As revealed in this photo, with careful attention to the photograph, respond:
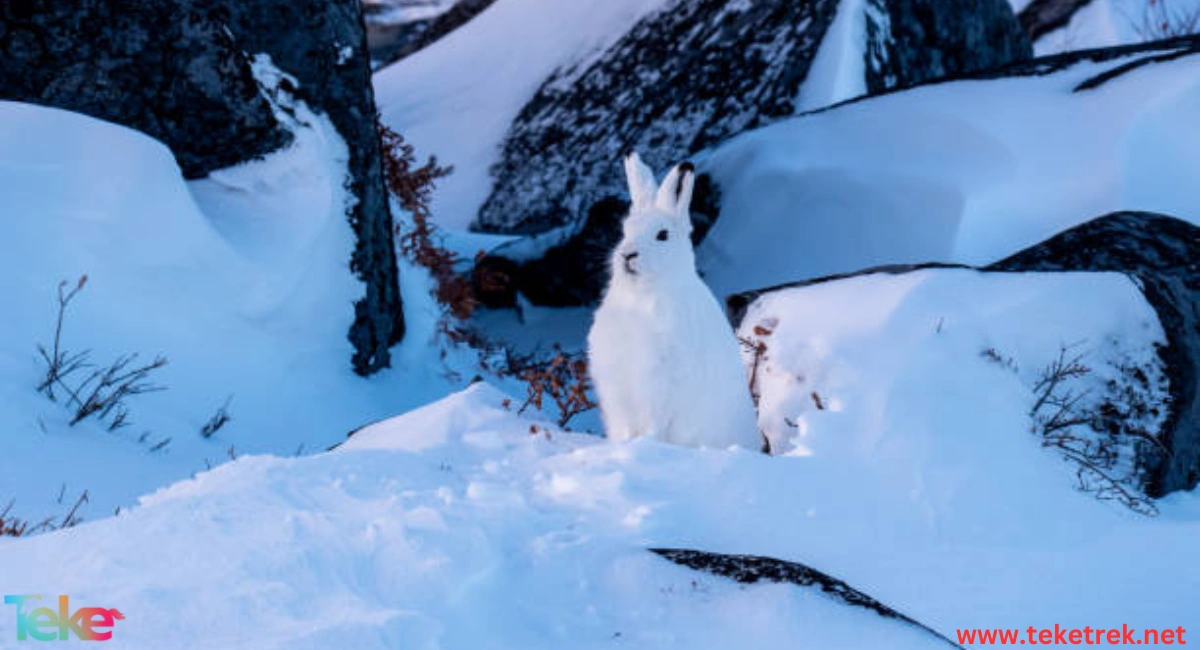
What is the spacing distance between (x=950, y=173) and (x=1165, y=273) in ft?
4.50

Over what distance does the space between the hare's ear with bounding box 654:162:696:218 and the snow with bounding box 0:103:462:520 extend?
199cm

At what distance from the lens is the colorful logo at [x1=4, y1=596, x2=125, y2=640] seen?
2.02 metres

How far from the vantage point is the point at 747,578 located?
234 cm

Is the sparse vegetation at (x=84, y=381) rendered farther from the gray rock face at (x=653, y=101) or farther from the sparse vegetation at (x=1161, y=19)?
the sparse vegetation at (x=1161, y=19)

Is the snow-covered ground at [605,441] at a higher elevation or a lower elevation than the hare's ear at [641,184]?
lower


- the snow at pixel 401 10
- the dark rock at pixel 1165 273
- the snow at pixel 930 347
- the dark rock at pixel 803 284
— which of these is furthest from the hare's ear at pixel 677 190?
the snow at pixel 401 10

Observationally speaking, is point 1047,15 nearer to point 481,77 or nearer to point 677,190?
point 481,77

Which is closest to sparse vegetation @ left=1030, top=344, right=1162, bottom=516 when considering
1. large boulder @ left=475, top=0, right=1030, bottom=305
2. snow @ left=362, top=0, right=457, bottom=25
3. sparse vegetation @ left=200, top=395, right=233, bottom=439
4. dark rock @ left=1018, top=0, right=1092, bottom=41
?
sparse vegetation @ left=200, top=395, right=233, bottom=439

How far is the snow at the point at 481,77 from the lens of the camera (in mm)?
8930

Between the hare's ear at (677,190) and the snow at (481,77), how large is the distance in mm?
5284

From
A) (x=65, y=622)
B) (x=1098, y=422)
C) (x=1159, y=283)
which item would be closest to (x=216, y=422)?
(x=65, y=622)

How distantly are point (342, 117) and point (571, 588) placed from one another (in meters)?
3.75

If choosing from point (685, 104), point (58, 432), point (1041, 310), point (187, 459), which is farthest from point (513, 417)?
point (685, 104)

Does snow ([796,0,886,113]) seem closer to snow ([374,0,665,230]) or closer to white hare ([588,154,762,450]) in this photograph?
snow ([374,0,665,230])
